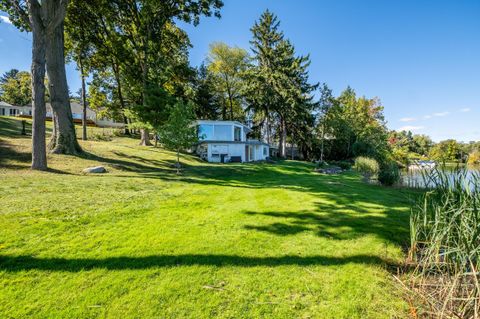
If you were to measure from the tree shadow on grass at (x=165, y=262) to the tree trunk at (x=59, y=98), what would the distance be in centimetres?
1140

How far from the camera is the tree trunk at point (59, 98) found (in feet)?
38.2

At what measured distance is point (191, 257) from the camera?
3459 millimetres

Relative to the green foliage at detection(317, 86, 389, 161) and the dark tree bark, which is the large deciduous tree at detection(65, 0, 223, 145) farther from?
the green foliage at detection(317, 86, 389, 161)

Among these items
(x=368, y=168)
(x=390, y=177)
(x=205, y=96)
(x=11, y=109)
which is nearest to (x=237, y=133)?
(x=205, y=96)

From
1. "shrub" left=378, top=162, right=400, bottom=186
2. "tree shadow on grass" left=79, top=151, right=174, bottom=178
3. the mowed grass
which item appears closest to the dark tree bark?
"tree shadow on grass" left=79, top=151, right=174, bottom=178

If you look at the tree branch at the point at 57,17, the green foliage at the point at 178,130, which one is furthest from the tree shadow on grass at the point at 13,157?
the green foliage at the point at 178,130

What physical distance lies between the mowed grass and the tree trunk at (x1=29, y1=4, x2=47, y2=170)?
10.5 ft

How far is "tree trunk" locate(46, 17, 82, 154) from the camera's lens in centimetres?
1165

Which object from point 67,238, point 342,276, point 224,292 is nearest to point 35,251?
point 67,238

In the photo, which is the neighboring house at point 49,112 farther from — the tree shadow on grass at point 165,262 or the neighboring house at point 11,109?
the tree shadow on grass at point 165,262

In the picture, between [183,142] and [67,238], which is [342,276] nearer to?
[67,238]

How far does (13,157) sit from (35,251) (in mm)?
10754

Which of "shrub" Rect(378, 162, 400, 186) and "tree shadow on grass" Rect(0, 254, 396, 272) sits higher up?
"shrub" Rect(378, 162, 400, 186)

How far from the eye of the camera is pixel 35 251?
11.0 ft
